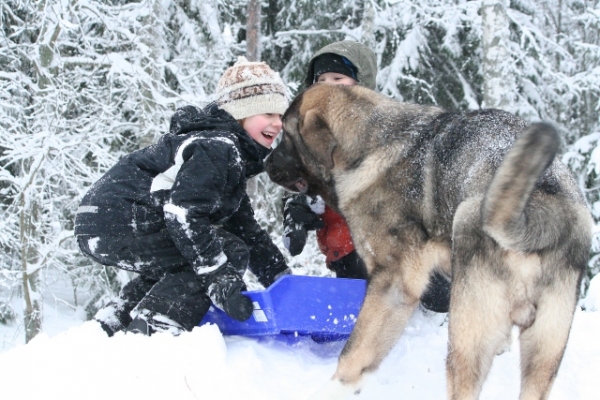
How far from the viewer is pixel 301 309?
3.31 meters

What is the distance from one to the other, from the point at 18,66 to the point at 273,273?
6202 millimetres

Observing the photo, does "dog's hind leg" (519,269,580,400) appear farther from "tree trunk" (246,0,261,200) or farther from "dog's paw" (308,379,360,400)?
"tree trunk" (246,0,261,200)

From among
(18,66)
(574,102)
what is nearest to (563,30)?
(574,102)

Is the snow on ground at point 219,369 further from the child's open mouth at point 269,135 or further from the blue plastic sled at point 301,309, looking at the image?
the child's open mouth at point 269,135

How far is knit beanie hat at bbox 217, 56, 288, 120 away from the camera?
3.82 metres

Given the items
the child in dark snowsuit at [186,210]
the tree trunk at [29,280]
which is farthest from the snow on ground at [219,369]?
the tree trunk at [29,280]

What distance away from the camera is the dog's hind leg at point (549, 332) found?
2.38m

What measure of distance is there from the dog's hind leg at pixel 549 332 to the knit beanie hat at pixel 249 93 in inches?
83.1

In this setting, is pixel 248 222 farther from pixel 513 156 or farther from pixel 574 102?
pixel 574 102

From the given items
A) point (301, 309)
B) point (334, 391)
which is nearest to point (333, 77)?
point (301, 309)

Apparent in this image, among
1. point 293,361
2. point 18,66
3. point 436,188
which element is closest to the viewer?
point 436,188

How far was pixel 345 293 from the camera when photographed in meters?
3.45

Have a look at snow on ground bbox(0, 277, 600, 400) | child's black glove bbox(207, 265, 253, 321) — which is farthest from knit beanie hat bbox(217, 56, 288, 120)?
snow on ground bbox(0, 277, 600, 400)

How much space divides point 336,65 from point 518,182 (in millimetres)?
2640
